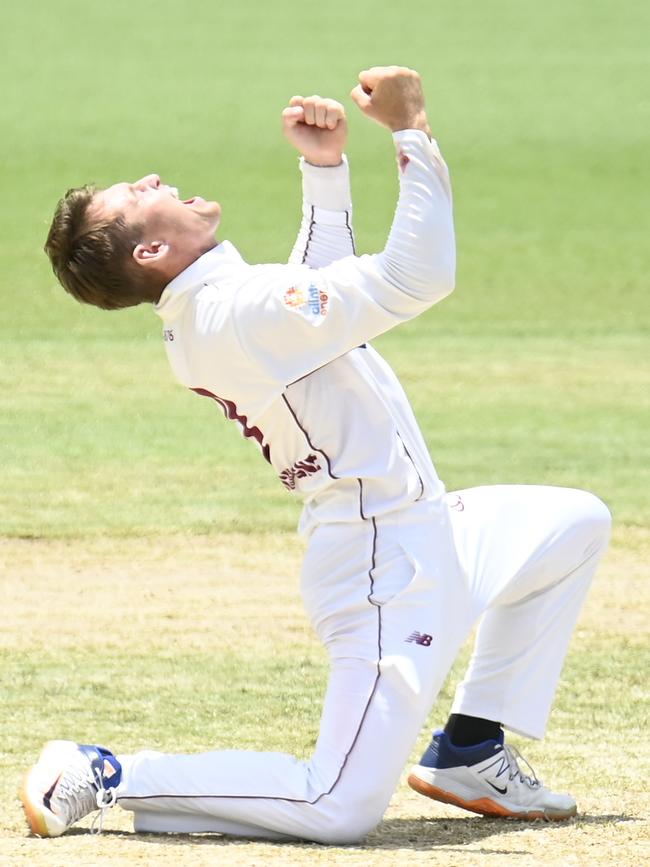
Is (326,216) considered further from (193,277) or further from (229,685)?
(229,685)

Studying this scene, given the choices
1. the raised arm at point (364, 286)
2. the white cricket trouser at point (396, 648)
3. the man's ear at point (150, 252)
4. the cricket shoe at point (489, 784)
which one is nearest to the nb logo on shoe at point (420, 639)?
the white cricket trouser at point (396, 648)

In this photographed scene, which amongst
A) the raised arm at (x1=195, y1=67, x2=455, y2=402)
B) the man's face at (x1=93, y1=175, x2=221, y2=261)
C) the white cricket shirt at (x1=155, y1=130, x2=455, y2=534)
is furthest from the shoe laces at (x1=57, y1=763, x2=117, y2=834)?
the man's face at (x1=93, y1=175, x2=221, y2=261)

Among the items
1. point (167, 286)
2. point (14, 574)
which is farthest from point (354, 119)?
point (167, 286)

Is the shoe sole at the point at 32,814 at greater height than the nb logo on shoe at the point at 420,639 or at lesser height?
lesser

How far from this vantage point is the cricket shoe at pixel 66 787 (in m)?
4.14

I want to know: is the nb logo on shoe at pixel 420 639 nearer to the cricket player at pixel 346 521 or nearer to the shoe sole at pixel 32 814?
the cricket player at pixel 346 521

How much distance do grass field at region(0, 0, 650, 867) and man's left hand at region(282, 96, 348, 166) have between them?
166 centimetres

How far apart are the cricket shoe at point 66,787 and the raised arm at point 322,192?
1299 millimetres

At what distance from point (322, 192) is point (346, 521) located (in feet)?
2.77

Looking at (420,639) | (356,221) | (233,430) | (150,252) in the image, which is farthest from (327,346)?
(356,221)

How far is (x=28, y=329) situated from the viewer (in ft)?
45.9

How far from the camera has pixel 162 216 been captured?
4.22m

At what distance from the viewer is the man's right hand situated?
4051 millimetres

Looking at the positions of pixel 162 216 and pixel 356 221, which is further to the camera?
pixel 356 221
